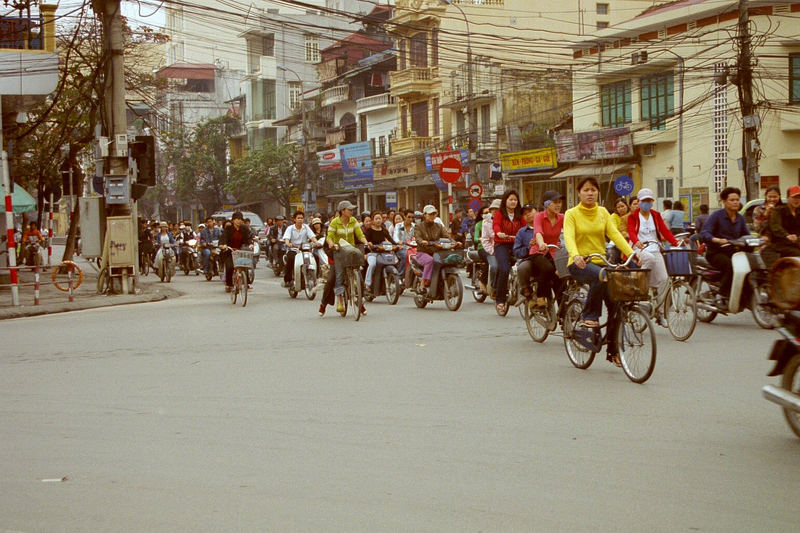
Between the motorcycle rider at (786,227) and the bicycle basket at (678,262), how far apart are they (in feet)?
3.23

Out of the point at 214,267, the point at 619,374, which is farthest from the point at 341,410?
the point at 214,267

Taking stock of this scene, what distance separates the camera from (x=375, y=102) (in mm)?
61000

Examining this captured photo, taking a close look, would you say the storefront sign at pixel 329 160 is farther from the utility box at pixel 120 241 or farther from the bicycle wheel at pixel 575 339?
the bicycle wheel at pixel 575 339

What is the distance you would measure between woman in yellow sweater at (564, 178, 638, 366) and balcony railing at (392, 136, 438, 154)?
45762 mm

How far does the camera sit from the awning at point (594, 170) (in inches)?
1646

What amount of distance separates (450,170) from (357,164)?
3231 cm

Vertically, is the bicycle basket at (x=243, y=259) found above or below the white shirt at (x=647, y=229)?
below

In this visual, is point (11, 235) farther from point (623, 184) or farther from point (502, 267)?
point (623, 184)

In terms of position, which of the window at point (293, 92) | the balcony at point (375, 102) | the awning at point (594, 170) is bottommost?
the awning at point (594, 170)

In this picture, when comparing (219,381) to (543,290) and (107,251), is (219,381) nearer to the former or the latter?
(543,290)

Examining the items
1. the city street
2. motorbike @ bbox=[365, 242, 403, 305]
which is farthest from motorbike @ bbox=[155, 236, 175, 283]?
the city street

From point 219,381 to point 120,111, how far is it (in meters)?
13.3

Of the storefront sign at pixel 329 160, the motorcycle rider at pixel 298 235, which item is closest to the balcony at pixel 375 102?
the storefront sign at pixel 329 160

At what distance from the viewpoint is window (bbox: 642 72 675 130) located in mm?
39625
